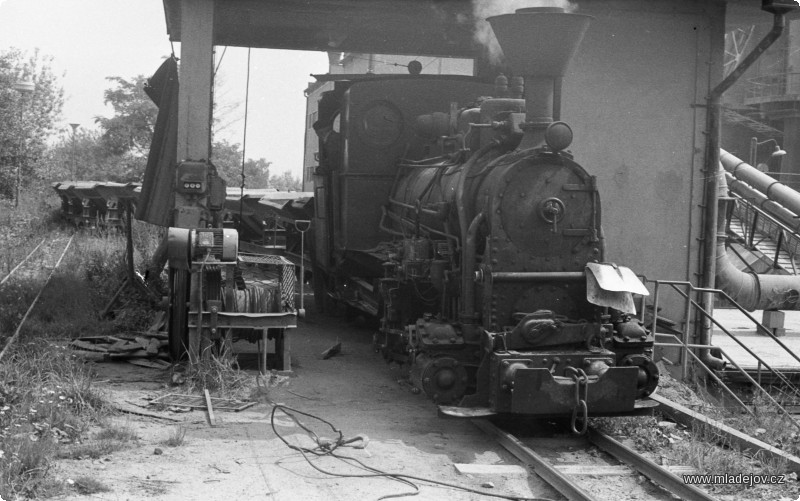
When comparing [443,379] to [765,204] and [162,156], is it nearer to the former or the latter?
[162,156]

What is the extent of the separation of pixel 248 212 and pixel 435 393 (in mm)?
10197

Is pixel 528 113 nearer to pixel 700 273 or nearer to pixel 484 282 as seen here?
pixel 484 282

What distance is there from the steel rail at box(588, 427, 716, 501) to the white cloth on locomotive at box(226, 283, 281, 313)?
11.0ft

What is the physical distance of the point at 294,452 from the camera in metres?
6.36

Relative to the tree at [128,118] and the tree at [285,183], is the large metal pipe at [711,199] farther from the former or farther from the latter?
the tree at [285,183]

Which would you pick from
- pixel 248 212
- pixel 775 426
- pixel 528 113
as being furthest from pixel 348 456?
pixel 248 212

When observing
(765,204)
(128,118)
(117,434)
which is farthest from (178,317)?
(128,118)

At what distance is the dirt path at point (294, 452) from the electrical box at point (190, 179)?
1.96m

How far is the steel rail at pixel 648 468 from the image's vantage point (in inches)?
212

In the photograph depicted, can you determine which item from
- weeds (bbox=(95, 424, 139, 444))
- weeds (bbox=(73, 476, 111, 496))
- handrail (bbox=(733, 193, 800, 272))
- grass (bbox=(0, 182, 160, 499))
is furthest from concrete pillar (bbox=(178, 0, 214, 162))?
handrail (bbox=(733, 193, 800, 272))

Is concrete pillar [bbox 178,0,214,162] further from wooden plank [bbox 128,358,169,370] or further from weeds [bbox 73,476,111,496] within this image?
weeds [bbox 73,476,111,496]

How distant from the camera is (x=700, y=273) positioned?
11008 mm

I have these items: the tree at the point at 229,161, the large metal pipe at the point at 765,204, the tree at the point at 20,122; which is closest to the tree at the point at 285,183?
the tree at the point at 229,161

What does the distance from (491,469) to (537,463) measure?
31 cm
